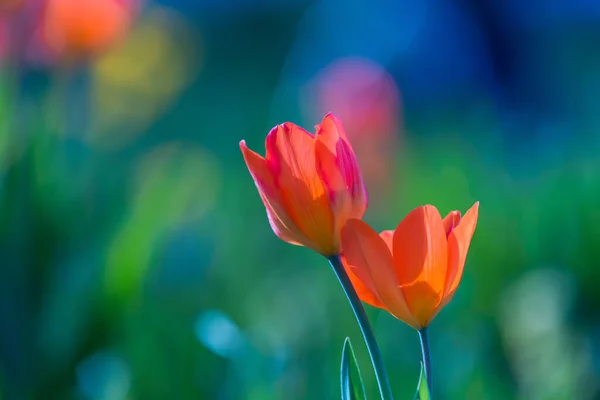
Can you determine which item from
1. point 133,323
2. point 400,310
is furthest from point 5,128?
point 400,310

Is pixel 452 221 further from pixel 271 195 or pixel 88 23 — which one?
pixel 88 23

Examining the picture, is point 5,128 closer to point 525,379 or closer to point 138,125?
point 525,379

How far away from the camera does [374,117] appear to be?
1066mm

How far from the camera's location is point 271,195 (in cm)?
22

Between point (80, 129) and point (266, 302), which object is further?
point (80, 129)

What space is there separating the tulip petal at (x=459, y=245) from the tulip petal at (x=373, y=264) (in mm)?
18

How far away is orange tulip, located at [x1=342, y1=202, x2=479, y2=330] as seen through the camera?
0.70 feet

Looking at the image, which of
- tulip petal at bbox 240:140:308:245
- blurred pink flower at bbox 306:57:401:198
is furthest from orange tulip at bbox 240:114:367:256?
blurred pink flower at bbox 306:57:401:198

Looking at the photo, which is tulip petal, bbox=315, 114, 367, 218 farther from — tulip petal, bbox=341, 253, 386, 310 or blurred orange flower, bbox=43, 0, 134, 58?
blurred orange flower, bbox=43, 0, 134, 58

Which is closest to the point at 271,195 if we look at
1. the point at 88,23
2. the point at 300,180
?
the point at 300,180

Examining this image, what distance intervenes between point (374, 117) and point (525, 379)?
1.99ft

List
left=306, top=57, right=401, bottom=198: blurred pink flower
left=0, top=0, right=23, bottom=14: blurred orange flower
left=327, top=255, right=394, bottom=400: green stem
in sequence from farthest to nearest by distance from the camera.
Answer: left=306, top=57, right=401, bottom=198: blurred pink flower
left=0, top=0, right=23, bottom=14: blurred orange flower
left=327, top=255, right=394, bottom=400: green stem

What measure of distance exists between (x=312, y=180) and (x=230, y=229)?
2.80 feet

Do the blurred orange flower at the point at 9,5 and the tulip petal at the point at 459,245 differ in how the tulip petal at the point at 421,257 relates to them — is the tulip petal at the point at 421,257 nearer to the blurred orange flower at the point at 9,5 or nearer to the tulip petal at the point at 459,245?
the tulip petal at the point at 459,245
